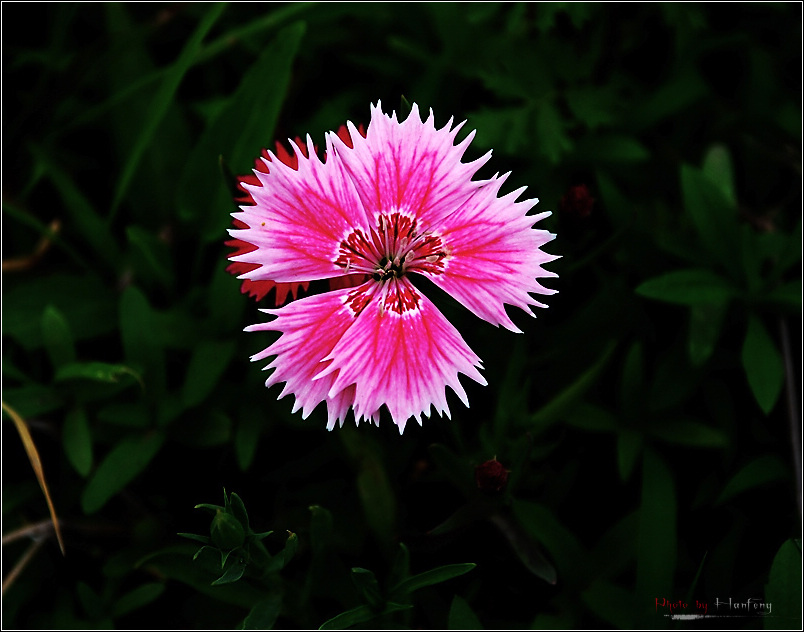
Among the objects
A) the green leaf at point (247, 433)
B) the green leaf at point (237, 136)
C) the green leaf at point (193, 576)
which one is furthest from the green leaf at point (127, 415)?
the green leaf at point (237, 136)

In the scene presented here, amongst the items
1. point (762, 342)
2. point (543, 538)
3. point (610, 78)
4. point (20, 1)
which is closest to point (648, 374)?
point (762, 342)

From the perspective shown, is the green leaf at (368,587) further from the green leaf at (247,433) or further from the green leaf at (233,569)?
the green leaf at (247,433)

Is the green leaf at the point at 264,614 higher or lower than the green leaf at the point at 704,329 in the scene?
lower

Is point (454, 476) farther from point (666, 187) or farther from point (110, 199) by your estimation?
point (110, 199)

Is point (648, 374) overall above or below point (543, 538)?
above

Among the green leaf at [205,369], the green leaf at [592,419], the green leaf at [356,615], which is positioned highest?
the green leaf at [205,369]

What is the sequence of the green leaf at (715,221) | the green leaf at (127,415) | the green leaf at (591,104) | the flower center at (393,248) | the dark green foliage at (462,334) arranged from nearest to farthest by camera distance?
the flower center at (393,248), the dark green foliage at (462,334), the green leaf at (127,415), the green leaf at (715,221), the green leaf at (591,104)
